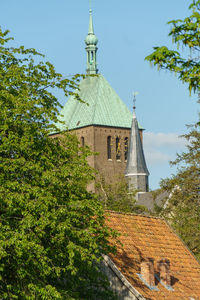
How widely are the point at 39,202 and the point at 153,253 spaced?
9.20 m

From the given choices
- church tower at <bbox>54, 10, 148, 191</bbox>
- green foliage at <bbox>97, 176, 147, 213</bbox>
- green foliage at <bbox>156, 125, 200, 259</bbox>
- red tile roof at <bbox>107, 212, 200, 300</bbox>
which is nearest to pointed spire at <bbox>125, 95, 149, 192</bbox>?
church tower at <bbox>54, 10, 148, 191</bbox>

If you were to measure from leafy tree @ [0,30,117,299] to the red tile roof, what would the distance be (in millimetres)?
2868

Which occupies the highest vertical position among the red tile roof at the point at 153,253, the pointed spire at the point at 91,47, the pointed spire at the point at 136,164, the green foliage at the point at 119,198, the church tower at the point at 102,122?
the pointed spire at the point at 91,47

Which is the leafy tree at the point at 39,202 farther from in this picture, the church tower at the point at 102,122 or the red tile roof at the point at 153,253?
the church tower at the point at 102,122

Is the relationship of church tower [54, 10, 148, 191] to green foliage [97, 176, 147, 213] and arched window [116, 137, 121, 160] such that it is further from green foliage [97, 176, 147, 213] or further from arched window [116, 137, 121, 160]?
green foliage [97, 176, 147, 213]

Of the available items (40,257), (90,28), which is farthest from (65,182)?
(90,28)

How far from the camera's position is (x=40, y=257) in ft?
53.7

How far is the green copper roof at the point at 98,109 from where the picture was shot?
314 feet

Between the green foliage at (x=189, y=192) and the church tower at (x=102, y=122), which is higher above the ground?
the church tower at (x=102, y=122)

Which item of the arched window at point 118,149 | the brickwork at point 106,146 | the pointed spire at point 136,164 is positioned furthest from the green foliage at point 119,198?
the arched window at point 118,149

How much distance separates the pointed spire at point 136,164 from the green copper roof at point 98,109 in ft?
18.9

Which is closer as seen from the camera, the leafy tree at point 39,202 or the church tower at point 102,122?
the leafy tree at point 39,202

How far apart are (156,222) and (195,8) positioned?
16.9 meters

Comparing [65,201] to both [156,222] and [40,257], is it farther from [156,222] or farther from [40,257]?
[156,222]
